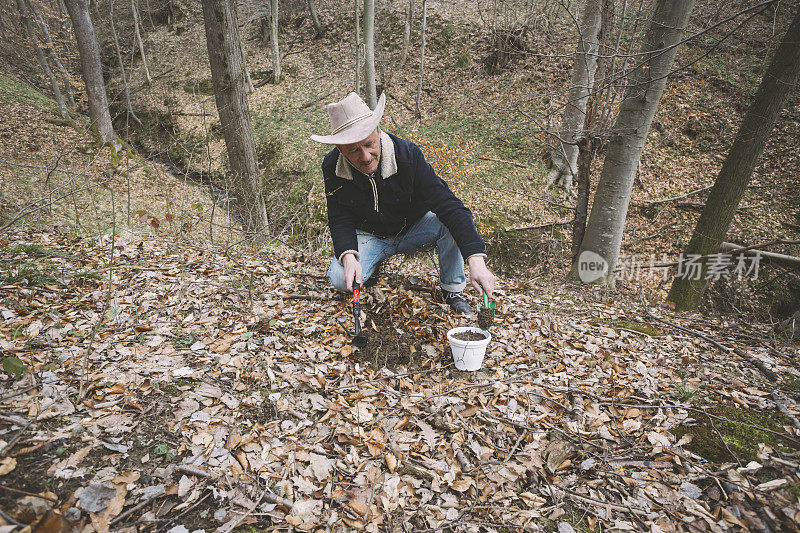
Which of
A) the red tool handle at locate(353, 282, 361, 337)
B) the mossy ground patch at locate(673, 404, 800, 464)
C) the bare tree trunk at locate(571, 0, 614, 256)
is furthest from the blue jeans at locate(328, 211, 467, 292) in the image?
the bare tree trunk at locate(571, 0, 614, 256)

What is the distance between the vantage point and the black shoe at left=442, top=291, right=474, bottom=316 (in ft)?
11.1

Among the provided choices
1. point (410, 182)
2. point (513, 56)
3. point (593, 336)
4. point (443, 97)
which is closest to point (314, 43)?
point (443, 97)

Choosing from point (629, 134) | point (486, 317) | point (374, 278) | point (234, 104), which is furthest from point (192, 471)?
point (629, 134)

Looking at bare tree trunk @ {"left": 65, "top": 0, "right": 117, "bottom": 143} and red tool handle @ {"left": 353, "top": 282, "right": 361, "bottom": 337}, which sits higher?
bare tree trunk @ {"left": 65, "top": 0, "right": 117, "bottom": 143}

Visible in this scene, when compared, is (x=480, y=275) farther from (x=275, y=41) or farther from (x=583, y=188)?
(x=275, y=41)

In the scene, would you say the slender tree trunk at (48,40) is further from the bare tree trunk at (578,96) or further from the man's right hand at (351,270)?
the bare tree trunk at (578,96)

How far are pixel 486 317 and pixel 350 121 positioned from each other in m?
1.83

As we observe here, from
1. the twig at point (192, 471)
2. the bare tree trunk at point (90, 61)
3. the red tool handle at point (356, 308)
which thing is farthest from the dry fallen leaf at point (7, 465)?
the bare tree trunk at point (90, 61)

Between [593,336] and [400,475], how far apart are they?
2292mm

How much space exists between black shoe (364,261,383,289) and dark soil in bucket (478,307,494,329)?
4.35 ft

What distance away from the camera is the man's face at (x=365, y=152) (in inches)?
114

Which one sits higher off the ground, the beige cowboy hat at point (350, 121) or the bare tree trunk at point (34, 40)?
the bare tree trunk at point (34, 40)

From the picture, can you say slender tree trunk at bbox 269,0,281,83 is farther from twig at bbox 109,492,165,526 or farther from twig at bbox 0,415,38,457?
twig at bbox 109,492,165,526

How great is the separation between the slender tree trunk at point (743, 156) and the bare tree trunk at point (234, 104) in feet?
20.8
